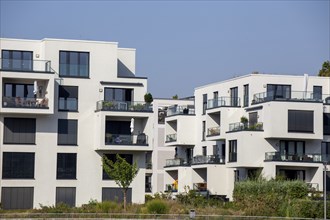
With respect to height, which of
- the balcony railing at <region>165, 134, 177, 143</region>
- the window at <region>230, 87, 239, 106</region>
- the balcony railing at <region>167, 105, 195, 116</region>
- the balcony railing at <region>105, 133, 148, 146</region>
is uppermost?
the window at <region>230, 87, 239, 106</region>

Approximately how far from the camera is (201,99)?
274ft

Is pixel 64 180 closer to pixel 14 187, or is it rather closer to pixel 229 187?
pixel 14 187

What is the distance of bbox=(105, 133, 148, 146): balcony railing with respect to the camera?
66188 millimetres

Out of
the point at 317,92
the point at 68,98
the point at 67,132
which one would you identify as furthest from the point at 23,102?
the point at 317,92

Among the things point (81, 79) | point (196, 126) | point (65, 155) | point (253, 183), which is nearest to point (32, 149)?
point (65, 155)

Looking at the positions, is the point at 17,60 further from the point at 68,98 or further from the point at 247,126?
the point at 247,126

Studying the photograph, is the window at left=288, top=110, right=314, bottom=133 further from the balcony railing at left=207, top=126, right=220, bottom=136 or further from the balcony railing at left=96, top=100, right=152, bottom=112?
the balcony railing at left=96, top=100, right=152, bottom=112

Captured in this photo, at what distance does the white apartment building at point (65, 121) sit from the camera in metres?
63.8

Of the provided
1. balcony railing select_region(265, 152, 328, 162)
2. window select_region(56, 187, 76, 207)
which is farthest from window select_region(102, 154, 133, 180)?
balcony railing select_region(265, 152, 328, 162)

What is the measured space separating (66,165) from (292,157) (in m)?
18.4

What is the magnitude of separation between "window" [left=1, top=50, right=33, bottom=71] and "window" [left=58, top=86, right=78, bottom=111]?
335 cm

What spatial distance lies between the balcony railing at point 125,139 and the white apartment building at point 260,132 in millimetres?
8565

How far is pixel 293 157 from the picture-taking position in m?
68.9

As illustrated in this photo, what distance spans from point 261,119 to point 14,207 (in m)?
21.6
